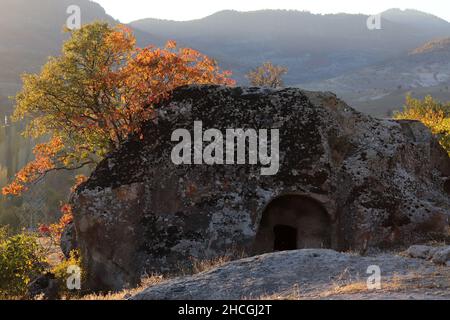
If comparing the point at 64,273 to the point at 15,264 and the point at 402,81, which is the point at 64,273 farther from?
the point at 402,81

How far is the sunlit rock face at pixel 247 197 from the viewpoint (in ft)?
63.9

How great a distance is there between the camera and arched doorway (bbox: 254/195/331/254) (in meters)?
20.3

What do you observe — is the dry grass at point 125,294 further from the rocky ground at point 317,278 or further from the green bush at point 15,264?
the green bush at point 15,264

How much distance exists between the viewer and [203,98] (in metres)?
22.2
